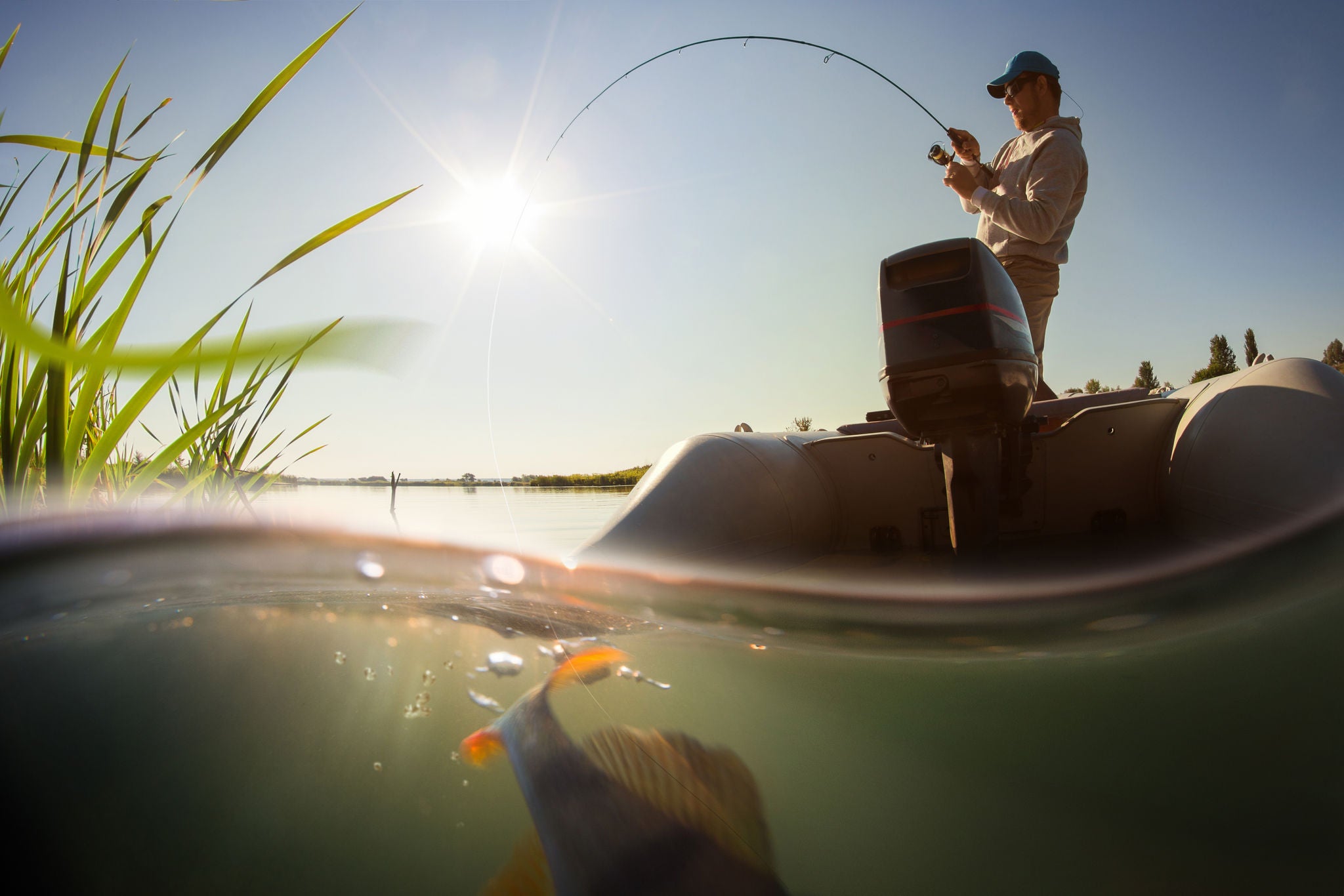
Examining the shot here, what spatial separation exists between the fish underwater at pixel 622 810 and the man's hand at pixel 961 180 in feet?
8.29

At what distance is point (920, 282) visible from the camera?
171cm

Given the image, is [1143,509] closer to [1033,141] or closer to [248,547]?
[1033,141]

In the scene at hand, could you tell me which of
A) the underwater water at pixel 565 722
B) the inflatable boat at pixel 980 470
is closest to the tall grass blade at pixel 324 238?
the underwater water at pixel 565 722

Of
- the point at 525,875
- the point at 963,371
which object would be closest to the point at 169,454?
the point at 525,875

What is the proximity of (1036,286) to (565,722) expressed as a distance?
8.51 ft

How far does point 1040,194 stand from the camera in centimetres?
218

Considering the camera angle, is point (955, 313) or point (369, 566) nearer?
point (369, 566)

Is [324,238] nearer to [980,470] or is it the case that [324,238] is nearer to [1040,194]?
[980,470]

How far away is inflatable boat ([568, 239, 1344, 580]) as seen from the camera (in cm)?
154

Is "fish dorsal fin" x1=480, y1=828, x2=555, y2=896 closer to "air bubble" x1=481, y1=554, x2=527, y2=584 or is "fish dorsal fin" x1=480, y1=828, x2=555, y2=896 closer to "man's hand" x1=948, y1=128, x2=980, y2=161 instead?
"air bubble" x1=481, y1=554, x2=527, y2=584

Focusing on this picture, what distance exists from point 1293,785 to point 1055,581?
650 millimetres

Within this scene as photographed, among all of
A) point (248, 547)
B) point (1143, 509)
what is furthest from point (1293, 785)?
point (1143, 509)

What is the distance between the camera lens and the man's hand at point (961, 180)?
97.3 inches

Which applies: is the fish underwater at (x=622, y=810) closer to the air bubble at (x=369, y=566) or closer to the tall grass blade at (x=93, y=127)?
the air bubble at (x=369, y=566)
